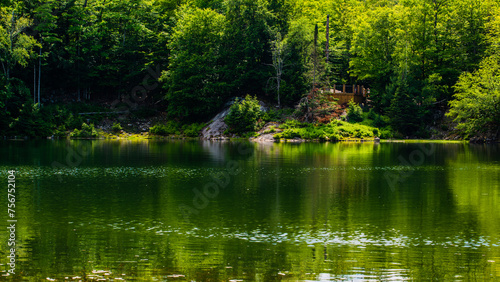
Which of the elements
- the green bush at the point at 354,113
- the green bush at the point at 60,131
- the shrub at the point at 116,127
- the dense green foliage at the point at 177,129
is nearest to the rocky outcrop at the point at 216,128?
the dense green foliage at the point at 177,129

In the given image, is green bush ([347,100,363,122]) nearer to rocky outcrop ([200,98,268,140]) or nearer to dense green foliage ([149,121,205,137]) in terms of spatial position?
rocky outcrop ([200,98,268,140])

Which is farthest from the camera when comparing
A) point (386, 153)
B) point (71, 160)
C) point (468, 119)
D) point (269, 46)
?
point (269, 46)

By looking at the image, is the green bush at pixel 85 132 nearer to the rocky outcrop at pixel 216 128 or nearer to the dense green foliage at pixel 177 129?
the dense green foliage at pixel 177 129

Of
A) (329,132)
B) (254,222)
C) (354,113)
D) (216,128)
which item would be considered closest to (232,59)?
(216,128)

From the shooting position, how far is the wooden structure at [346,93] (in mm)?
67562

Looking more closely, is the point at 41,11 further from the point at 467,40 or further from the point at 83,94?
the point at 467,40

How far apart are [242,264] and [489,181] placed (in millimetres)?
19432

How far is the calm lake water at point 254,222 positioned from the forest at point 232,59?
101ft

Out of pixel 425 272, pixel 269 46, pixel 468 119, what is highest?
pixel 269 46

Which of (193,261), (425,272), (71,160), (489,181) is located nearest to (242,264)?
(193,261)

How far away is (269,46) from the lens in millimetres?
69750

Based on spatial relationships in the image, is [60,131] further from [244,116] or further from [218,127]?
[244,116]

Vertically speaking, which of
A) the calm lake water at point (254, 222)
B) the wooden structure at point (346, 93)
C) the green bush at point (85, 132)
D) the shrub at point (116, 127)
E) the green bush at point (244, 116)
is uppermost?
the wooden structure at point (346, 93)

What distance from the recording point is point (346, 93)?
67.9m
